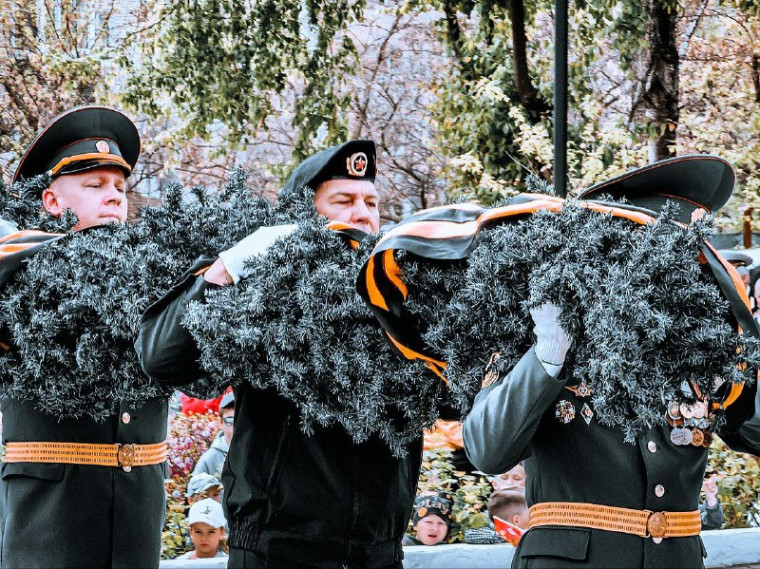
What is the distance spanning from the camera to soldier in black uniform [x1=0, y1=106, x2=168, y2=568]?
10.7 ft

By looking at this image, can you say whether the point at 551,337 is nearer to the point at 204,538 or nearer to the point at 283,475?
the point at 283,475

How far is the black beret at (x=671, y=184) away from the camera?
244cm

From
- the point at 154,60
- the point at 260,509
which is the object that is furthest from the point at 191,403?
the point at 260,509

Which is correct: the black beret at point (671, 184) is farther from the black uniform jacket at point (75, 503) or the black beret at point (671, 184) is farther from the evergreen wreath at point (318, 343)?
the black uniform jacket at point (75, 503)

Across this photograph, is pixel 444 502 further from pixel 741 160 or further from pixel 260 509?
pixel 741 160

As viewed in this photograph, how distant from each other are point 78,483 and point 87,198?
0.98 metres

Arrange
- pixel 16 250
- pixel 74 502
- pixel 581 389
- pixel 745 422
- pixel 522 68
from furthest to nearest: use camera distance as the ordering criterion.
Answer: pixel 522 68 → pixel 74 502 → pixel 16 250 → pixel 745 422 → pixel 581 389

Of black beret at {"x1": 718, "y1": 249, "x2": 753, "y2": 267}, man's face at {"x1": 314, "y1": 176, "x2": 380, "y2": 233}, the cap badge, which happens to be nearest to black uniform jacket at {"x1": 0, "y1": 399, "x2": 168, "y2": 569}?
man's face at {"x1": 314, "y1": 176, "x2": 380, "y2": 233}

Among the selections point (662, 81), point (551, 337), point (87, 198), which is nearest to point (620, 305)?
point (551, 337)

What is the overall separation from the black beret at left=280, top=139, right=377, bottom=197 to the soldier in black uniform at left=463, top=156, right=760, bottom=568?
1.06m

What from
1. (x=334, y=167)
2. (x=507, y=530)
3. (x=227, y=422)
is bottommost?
(x=507, y=530)

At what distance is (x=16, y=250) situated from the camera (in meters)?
3.16

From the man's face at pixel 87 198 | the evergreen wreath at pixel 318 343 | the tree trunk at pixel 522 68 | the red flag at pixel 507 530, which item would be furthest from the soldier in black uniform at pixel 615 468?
the tree trunk at pixel 522 68

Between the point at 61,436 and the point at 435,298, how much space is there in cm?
149
